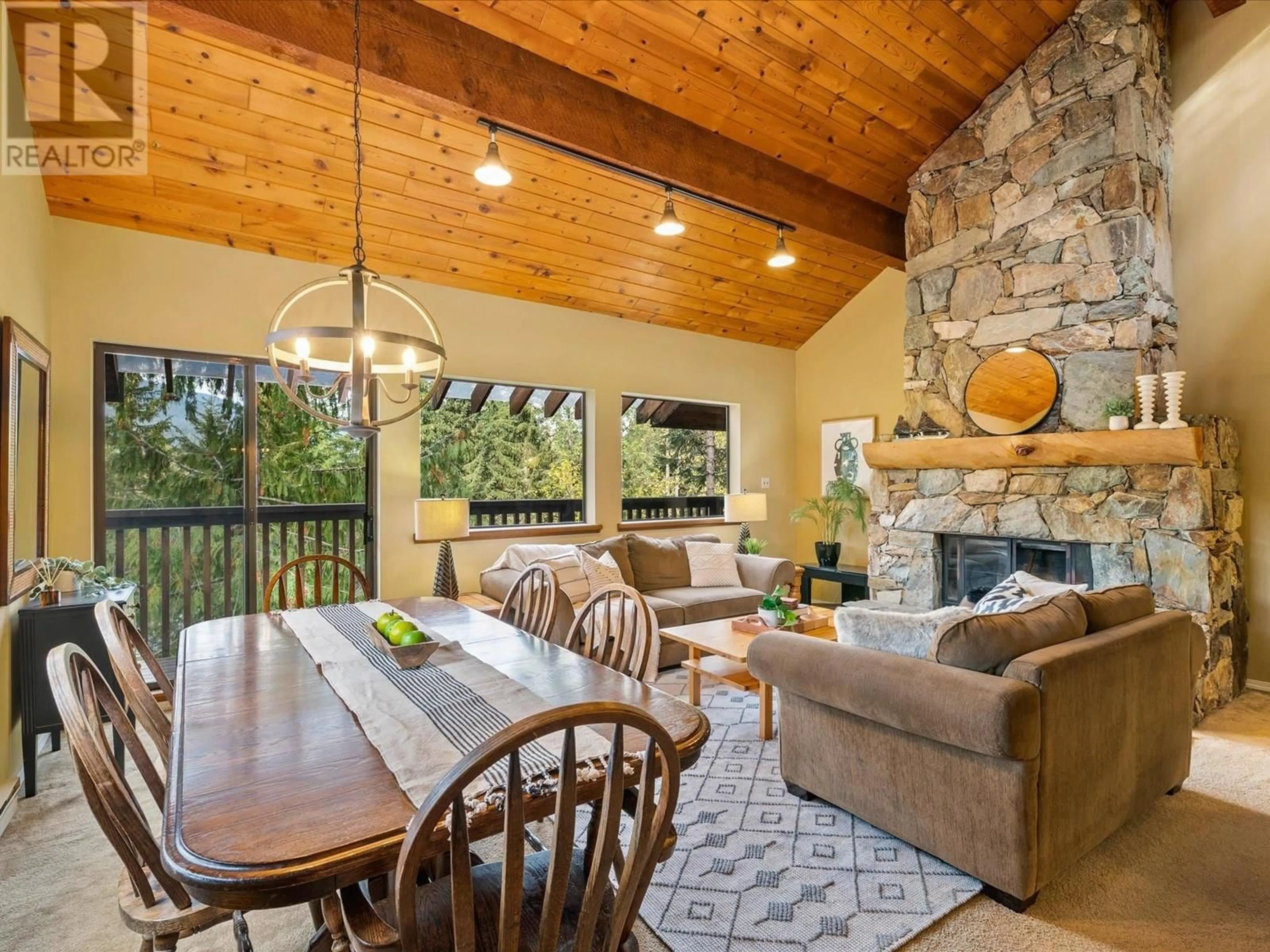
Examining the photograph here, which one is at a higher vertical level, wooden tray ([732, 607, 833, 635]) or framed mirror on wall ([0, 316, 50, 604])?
framed mirror on wall ([0, 316, 50, 604])

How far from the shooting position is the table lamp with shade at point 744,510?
5977 mm

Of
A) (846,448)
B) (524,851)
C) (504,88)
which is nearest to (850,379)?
(846,448)

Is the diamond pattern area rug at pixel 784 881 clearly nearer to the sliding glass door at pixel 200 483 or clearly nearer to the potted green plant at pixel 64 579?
the potted green plant at pixel 64 579

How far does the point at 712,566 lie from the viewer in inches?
209

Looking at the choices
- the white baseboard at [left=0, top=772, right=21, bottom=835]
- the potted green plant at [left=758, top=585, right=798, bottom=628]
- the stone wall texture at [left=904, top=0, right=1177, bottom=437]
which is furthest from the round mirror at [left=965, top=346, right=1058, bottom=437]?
the white baseboard at [left=0, top=772, right=21, bottom=835]

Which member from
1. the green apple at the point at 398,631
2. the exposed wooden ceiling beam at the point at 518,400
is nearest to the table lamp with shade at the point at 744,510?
the exposed wooden ceiling beam at the point at 518,400

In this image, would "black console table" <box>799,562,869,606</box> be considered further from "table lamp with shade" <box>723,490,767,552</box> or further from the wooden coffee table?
the wooden coffee table

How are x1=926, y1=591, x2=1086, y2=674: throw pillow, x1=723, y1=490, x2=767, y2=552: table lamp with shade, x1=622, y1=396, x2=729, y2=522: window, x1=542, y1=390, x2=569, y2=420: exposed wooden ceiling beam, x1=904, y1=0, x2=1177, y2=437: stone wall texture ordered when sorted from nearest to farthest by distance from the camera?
x1=926, y1=591, x2=1086, y2=674: throw pillow < x1=904, y1=0, x2=1177, y2=437: stone wall texture < x1=542, y1=390, x2=569, y2=420: exposed wooden ceiling beam < x1=723, y1=490, x2=767, y2=552: table lamp with shade < x1=622, y1=396, x2=729, y2=522: window

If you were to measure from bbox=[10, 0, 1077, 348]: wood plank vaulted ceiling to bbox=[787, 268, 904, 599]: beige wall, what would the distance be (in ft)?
3.15

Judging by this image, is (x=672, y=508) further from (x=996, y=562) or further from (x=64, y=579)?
(x=64, y=579)

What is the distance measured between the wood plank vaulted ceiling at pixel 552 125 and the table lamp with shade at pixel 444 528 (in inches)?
63.6

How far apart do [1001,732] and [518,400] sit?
4378 mm

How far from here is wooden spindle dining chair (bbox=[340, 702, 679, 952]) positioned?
96 centimetres

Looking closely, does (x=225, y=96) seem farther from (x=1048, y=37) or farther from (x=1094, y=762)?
(x=1048, y=37)
